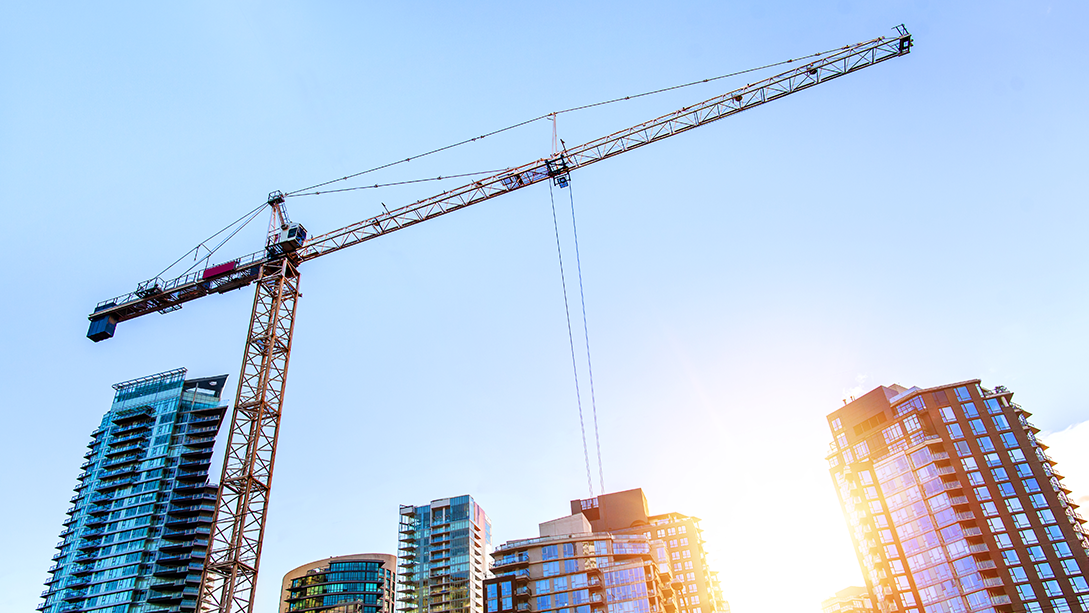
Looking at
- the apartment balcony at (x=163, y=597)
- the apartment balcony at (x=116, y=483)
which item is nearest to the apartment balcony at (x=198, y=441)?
the apartment balcony at (x=116, y=483)

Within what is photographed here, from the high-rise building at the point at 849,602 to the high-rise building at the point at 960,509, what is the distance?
85405mm

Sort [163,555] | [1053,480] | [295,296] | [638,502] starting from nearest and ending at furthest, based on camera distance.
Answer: [295,296] → [1053,480] → [163,555] → [638,502]

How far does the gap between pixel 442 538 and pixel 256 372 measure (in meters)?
110

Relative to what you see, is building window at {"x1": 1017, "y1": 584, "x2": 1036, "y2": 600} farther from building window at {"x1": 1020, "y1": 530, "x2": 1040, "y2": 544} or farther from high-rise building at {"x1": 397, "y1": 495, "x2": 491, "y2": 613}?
high-rise building at {"x1": 397, "y1": 495, "x2": 491, "y2": 613}

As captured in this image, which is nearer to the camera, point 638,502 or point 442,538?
point 638,502

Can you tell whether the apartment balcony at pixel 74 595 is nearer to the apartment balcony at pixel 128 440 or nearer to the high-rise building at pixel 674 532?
the apartment balcony at pixel 128 440

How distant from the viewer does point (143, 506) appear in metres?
121

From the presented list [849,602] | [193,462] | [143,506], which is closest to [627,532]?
[193,462]

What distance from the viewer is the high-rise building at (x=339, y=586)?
13488 cm

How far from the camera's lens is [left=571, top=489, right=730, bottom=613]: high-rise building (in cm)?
12288

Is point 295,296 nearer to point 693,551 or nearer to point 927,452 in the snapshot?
point 927,452

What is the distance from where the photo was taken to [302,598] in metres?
136

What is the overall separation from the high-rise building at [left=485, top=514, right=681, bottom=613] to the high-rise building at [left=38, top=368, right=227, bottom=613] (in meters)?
63.2

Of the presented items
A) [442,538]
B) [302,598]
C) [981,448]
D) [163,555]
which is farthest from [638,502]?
A: [163,555]
